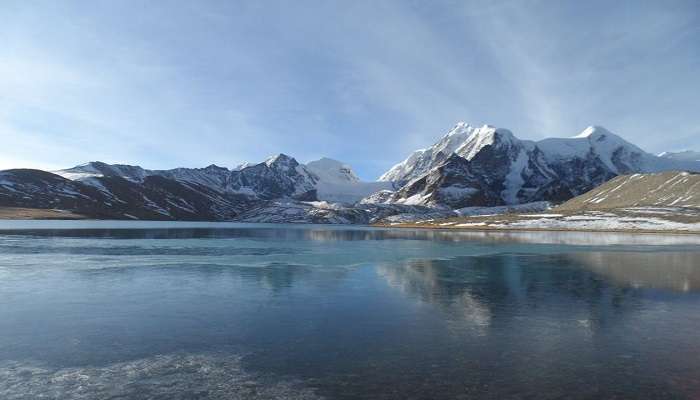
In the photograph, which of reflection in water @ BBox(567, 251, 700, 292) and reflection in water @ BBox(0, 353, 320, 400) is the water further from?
reflection in water @ BBox(567, 251, 700, 292)

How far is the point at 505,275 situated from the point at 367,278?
14909 mm

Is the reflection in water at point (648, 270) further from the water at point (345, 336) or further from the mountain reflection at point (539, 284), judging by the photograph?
the water at point (345, 336)

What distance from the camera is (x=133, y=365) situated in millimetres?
19031

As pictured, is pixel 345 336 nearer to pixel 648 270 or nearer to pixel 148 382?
pixel 148 382

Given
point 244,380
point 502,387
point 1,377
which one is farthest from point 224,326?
point 502,387

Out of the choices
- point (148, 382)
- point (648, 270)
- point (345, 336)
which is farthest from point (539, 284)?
point (148, 382)

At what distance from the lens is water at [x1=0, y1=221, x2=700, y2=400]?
1691cm

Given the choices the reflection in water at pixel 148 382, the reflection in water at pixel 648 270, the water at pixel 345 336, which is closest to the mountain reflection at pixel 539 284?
the reflection in water at pixel 648 270

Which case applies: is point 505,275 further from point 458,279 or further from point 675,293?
point 675,293

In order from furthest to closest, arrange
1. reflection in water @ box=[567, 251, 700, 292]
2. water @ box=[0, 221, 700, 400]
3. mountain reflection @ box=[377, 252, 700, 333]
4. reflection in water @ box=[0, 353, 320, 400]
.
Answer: reflection in water @ box=[567, 251, 700, 292] → mountain reflection @ box=[377, 252, 700, 333] → water @ box=[0, 221, 700, 400] → reflection in water @ box=[0, 353, 320, 400]

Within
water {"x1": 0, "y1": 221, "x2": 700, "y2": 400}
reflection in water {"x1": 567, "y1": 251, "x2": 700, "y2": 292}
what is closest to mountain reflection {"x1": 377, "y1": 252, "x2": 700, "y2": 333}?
reflection in water {"x1": 567, "y1": 251, "x2": 700, "y2": 292}

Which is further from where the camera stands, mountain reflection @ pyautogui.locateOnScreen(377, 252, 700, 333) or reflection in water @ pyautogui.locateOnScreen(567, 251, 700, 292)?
reflection in water @ pyautogui.locateOnScreen(567, 251, 700, 292)

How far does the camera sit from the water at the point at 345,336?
1691 centimetres

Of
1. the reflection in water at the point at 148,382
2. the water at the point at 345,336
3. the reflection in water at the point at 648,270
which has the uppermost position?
the reflection in water at the point at 648,270
